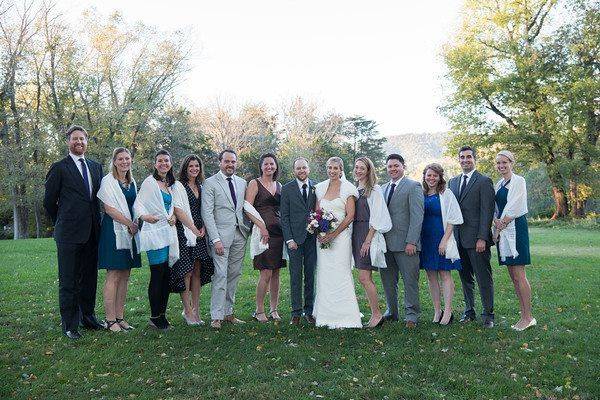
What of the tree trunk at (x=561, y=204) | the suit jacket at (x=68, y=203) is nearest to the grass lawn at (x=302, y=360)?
the suit jacket at (x=68, y=203)

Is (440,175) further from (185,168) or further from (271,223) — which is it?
Answer: (185,168)

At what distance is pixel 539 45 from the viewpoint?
3481cm

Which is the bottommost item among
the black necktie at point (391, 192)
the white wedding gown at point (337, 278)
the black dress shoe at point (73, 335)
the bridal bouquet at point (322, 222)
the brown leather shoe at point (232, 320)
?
the brown leather shoe at point (232, 320)

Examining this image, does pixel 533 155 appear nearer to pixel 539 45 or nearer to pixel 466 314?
pixel 539 45

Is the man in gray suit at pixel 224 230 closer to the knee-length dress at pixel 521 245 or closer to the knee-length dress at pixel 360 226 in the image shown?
the knee-length dress at pixel 360 226

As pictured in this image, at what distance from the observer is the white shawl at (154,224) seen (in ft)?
21.9

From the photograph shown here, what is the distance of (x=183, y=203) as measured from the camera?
7.06m

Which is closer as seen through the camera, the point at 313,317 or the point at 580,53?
the point at 313,317

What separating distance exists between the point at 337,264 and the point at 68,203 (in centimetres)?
362

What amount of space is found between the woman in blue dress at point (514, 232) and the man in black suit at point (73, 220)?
5354mm

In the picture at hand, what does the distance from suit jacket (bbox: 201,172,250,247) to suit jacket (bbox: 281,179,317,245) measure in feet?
1.97

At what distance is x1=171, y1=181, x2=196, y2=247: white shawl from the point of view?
7.01m

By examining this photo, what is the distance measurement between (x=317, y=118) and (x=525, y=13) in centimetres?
2018

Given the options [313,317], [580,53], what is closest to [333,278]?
[313,317]
